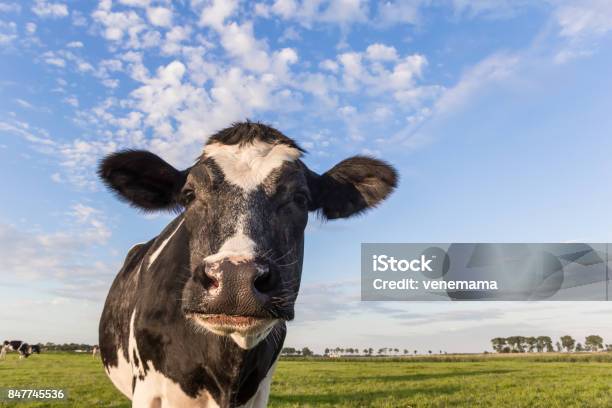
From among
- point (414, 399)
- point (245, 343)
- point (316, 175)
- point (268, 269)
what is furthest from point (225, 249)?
point (414, 399)

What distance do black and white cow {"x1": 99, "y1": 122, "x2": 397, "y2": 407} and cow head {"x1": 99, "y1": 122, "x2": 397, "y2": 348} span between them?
1 centimetres

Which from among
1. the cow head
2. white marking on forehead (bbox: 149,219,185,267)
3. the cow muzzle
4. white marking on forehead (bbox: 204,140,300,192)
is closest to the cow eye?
the cow head

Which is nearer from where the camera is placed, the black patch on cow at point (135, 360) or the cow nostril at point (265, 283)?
the cow nostril at point (265, 283)

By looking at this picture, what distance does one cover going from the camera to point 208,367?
482 cm

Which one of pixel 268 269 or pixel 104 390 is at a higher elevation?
pixel 268 269

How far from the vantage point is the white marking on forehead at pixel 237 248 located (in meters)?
3.71

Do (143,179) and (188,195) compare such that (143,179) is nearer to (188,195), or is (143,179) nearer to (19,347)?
(188,195)

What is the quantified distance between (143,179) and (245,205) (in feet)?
6.70

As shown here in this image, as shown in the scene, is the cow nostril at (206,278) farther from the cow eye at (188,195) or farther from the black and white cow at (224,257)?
the cow eye at (188,195)

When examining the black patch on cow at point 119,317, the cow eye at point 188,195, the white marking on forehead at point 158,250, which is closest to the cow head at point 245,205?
the cow eye at point 188,195

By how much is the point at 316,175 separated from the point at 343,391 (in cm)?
1768

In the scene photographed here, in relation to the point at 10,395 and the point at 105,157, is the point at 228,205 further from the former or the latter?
the point at 10,395

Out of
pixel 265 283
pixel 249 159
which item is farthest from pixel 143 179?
pixel 265 283

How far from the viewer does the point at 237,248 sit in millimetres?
3799
